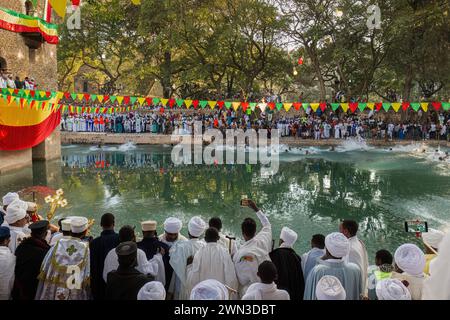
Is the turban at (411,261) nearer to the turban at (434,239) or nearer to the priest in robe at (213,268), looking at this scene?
the turban at (434,239)

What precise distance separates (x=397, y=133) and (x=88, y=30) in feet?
77.5

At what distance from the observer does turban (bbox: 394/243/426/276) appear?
345 centimetres

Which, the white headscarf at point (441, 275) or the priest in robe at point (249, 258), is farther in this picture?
the priest in robe at point (249, 258)

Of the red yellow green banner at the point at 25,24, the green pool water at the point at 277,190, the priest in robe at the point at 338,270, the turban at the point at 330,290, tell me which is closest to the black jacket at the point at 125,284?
the turban at the point at 330,290

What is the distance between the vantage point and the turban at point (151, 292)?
2871 millimetres

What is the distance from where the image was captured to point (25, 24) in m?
15.3

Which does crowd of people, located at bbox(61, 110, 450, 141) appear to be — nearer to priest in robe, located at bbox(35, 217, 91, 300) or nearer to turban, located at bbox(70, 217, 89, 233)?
turban, located at bbox(70, 217, 89, 233)

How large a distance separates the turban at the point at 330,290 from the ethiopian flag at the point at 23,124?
13870 mm

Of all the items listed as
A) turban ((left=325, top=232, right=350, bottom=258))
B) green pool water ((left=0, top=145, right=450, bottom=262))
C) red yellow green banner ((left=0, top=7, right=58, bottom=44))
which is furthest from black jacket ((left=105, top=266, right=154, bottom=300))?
red yellow green banner ((left=0, top=7, right=58, bottom=44))

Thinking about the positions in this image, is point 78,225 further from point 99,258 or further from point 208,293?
point 208,293

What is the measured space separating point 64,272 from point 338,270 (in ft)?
8.22

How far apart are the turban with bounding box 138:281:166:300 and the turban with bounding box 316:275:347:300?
1150mm

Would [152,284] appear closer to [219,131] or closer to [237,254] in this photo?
[237,254]
